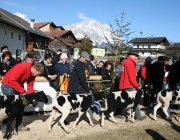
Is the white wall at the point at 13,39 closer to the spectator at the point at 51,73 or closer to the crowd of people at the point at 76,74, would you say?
the crowd of people at the point at 76,74

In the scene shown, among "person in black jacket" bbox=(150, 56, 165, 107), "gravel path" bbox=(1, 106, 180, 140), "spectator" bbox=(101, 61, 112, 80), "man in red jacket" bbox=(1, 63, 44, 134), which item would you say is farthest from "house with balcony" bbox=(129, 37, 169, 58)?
"man in red jacket" bbox=(1, 63, 44, 134)

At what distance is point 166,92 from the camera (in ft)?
25.3

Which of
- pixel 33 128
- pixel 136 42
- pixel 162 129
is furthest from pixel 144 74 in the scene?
pixel 136 42

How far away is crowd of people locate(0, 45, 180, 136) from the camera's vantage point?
5418 mm

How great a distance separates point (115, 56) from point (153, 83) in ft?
21.5

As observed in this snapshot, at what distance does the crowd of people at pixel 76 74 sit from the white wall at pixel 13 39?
22405 mm

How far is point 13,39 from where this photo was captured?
33.0 metres

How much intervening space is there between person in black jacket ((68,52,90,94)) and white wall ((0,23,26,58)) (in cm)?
2564

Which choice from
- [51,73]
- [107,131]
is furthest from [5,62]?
[107,131]

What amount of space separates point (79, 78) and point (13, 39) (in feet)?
94.8

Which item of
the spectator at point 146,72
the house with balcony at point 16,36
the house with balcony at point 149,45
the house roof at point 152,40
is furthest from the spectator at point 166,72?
the house roof at point 152,40

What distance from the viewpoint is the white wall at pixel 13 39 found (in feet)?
98.1

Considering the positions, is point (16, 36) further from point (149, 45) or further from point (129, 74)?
point (149, 45)

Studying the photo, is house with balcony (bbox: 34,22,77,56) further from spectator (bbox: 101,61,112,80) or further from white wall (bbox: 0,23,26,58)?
spectator (bbox: 101,61,112,80)
